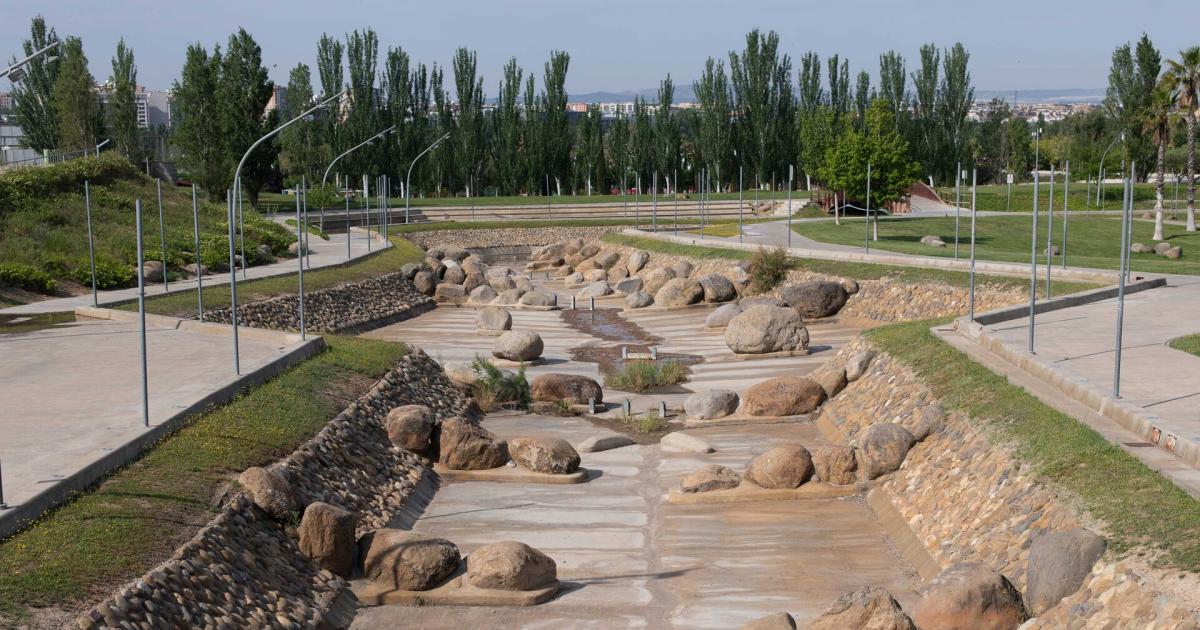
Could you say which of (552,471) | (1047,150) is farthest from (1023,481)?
(1047,150)

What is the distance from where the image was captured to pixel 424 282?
52656mm

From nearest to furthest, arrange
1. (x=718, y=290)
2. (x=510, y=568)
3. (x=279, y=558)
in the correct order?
(x=279, y=558) → (x=510, y=568) → (x=718, y=290)

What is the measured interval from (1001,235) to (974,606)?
49.1 meters

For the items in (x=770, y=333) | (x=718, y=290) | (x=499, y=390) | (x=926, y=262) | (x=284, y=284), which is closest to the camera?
(x=499, y=390)

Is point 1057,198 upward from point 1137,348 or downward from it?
upward

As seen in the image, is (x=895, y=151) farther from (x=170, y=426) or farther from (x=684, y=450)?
(x=170, y=426)

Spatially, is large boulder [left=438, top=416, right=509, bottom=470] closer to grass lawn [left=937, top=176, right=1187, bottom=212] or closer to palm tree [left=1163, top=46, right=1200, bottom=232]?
palm tree [left=1163, top=46, right=1200, bottom=232]

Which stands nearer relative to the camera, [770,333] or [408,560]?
[408,560]

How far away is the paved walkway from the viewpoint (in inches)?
563

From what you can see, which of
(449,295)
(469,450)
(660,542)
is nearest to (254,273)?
(449,295)

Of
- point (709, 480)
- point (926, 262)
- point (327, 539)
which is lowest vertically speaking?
point (709, 480)

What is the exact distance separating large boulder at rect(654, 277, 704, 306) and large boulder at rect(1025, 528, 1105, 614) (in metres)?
33.5

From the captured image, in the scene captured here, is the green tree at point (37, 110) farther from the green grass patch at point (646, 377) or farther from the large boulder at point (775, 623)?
the large boulder at point (775, 623)

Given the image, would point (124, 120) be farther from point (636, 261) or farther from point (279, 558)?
point (279, 558)
